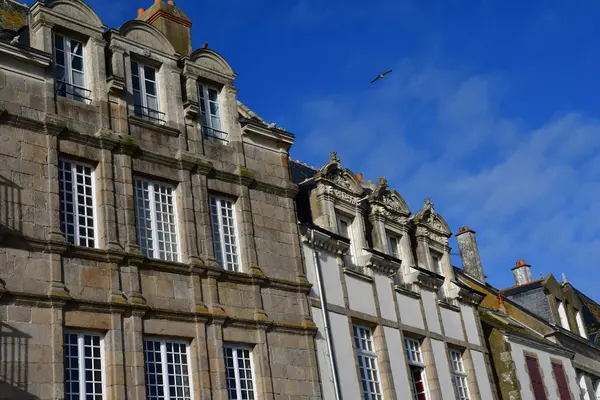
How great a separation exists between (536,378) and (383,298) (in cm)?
756

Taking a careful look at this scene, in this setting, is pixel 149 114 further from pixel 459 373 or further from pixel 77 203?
pixel 459 373

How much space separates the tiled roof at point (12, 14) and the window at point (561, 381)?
702 inches

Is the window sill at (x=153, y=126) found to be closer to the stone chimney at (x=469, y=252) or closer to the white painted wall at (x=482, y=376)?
the white painted wall at (x=482, y=376)

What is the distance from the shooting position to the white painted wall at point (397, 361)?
61.6 ft

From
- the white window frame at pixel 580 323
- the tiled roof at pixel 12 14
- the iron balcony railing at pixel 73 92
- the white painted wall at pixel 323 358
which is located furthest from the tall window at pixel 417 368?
the white window frame at pixel 580 323

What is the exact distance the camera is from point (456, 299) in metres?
22.9

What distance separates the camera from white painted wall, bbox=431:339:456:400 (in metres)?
20.4

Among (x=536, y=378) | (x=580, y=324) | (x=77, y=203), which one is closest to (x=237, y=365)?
(x=77, y=203)

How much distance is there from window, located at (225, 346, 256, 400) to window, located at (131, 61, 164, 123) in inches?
176

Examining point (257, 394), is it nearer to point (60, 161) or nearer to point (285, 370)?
point (285, 370)

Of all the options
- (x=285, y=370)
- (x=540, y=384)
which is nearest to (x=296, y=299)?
(x=285, y=370)

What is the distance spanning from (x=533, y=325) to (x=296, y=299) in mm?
13942

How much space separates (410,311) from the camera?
67.3 feet

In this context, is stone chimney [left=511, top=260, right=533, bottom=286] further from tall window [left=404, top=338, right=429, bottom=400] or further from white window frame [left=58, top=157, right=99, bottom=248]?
white window frame [left=58, top=157, right=99, bottom=248]
